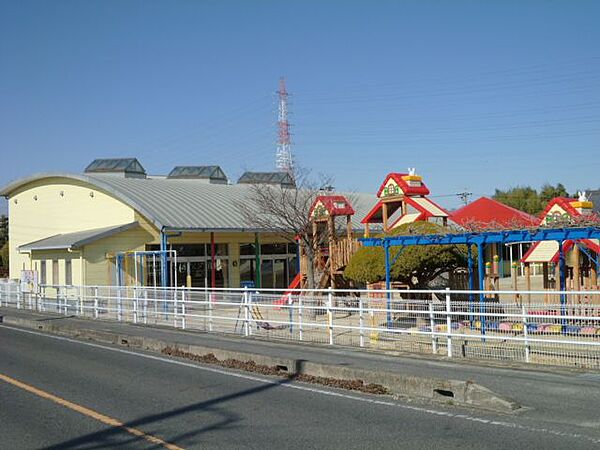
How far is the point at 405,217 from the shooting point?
24.7 meters

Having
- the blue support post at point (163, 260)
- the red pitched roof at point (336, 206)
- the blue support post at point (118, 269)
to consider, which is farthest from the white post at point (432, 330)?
the blue support post at point (118, 269)

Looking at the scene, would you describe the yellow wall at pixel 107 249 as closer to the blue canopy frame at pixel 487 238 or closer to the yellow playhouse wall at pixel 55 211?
the yellow playhouse wall at pixel 55 211

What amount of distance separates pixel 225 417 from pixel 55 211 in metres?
32.5

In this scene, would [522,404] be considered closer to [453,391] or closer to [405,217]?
[453,391]

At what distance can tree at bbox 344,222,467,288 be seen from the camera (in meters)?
21.7

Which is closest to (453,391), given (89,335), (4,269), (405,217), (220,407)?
(220,407)

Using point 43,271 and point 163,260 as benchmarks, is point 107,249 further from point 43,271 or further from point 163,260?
point 43,271

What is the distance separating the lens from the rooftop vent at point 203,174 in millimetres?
48094

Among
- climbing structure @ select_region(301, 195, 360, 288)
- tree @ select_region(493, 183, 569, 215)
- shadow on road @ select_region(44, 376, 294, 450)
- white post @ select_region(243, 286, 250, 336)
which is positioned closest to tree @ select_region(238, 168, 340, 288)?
climbing structure @ select_region(301, 195, 360, 288)

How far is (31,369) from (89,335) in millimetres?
6172

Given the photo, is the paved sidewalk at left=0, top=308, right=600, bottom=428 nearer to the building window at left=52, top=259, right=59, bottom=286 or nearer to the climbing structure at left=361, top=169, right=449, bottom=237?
the climbing structure at left=361, top=169, right=449, bottom=237

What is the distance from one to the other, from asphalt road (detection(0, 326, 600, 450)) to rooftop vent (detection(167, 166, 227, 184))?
118ft

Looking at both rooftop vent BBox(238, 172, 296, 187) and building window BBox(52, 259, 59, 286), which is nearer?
building window BBox(52, 259, 59, 286)

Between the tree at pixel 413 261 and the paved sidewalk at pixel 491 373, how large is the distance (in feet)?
20.7
